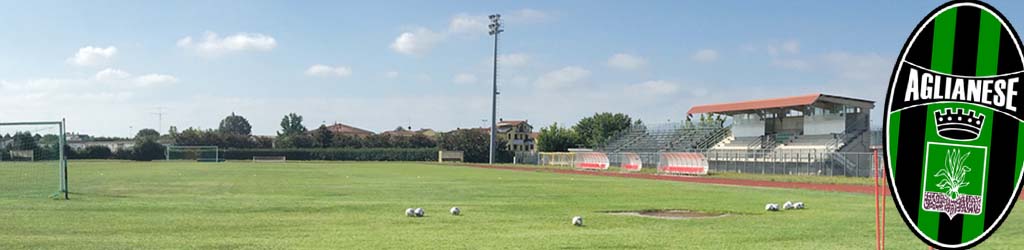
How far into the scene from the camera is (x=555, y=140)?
113 m

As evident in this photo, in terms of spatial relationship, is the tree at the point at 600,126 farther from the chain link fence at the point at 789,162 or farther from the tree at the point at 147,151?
the chain link fence at the point at 789,162

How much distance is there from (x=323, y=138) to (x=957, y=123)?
412ft

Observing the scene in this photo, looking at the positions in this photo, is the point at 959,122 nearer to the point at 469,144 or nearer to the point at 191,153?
the point at 191,153

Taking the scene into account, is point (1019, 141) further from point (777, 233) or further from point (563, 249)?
point (777, 233)

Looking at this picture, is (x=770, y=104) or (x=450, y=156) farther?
(x=450, y=156)

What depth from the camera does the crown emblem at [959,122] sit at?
9.59 ft

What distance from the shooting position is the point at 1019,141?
2.91 meters

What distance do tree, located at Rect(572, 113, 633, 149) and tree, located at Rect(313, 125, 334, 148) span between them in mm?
37290

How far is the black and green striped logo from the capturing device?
2.89 metres

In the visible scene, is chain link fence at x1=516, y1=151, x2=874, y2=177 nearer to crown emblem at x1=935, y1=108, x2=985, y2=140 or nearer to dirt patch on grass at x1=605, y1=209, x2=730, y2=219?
dirt patch on grass at x1=605, y1=209, x2=730, y2=219

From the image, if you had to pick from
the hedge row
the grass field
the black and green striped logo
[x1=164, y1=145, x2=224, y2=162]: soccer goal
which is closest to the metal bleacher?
the hedge row

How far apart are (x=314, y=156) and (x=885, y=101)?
112606mm

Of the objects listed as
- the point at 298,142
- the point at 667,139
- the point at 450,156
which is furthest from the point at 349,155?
the point at 667,139

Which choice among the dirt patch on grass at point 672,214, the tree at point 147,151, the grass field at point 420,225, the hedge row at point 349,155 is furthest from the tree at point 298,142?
the dirt patch on grass at point 672,214
